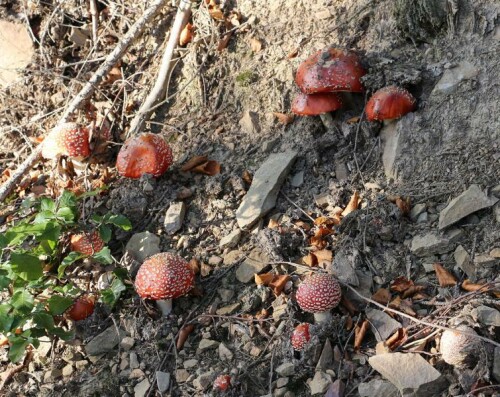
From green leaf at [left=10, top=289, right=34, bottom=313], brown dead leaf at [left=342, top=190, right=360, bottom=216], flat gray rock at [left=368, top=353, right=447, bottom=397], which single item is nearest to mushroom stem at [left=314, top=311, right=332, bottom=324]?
flat gray rock at [left=368, top=353, right=447, bottom=397]

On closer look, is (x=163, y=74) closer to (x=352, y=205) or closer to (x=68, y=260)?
(x=68, y=260)

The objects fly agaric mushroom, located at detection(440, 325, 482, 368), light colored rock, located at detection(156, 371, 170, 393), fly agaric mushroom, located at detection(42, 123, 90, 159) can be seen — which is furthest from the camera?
fly agaric mushroom, located at detection(42, 123, 90, 159)

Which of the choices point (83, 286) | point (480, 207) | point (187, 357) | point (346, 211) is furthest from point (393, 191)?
point (83, 286)

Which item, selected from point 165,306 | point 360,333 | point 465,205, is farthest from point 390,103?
point 165,306

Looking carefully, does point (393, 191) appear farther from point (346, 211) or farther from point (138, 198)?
point (138, 198)

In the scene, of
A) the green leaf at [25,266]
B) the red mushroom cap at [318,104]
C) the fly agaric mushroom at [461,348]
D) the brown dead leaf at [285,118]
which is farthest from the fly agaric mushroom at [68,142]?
the fly agaric mushroom at [461,348]

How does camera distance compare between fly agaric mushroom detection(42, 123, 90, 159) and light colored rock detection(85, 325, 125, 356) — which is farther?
fly agaric mushroom detection(42, 123, 90, 159)

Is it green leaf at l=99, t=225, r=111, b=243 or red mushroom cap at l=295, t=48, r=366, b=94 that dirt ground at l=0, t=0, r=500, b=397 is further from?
green leaf at l=99, t=225, r=111, b=243
